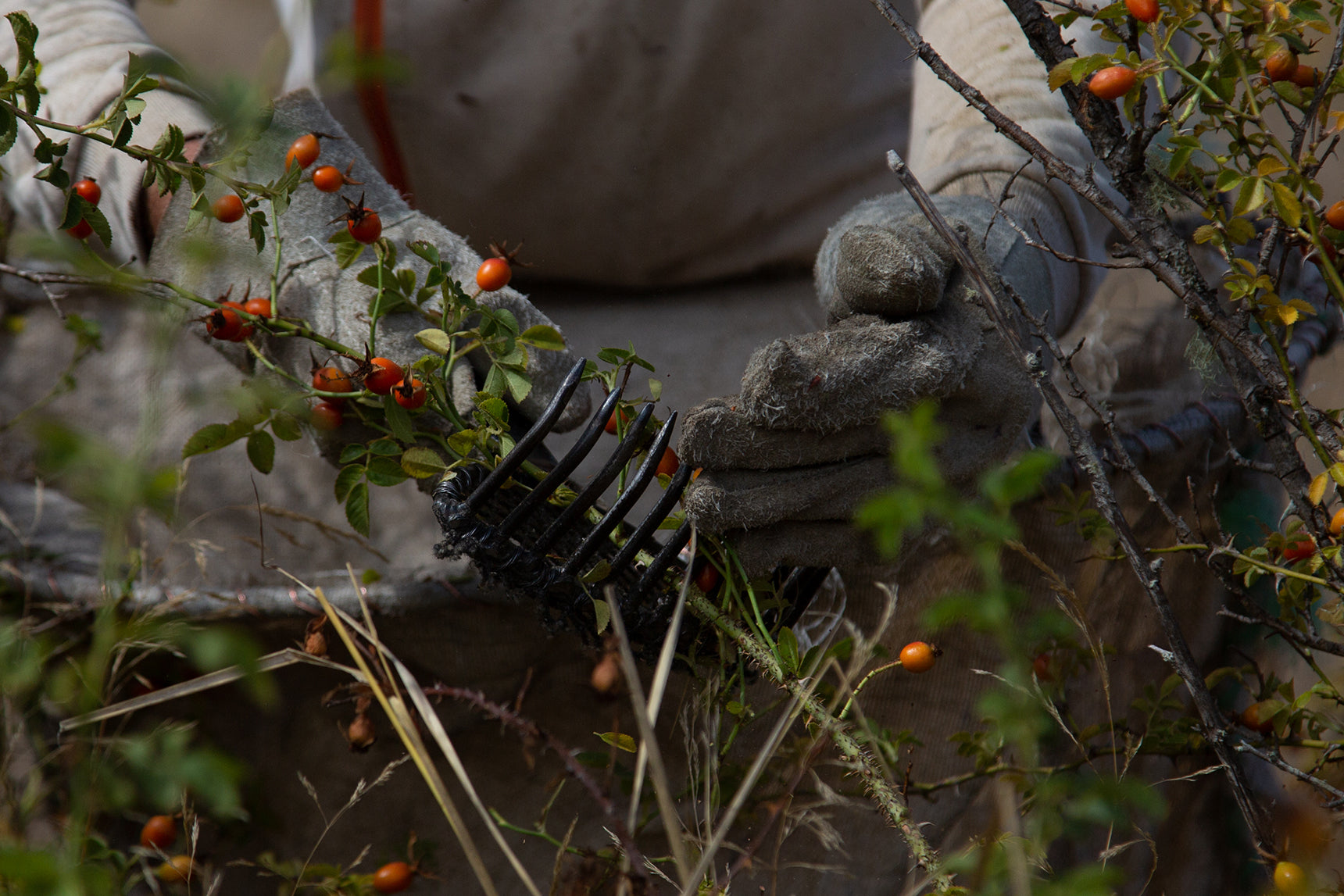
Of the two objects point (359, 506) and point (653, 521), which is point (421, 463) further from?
point (653, 521)

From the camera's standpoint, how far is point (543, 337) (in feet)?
2.41

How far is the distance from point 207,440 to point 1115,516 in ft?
1.98

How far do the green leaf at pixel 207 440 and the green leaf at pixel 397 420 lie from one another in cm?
11

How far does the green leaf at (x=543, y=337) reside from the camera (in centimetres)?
73

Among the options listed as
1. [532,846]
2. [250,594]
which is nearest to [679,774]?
[532,846]

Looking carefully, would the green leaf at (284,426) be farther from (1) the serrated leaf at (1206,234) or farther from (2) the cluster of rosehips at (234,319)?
(1) the serrated leaf at (1206,234)

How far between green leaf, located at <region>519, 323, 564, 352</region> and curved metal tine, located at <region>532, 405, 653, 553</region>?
11cm

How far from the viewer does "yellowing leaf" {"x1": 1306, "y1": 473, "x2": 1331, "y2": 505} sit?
54 cm

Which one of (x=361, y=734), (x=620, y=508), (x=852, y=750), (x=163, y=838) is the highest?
(x=620, y=508)

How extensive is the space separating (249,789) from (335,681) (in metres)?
0.18

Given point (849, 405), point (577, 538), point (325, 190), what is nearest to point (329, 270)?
point (325, 190)

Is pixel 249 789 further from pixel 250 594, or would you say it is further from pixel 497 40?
pixel 497 40

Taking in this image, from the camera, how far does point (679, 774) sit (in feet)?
3.67

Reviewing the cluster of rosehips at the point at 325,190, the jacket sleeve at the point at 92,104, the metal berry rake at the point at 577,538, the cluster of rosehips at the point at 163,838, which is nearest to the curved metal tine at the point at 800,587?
the metal berry rake at the point at 577,538
